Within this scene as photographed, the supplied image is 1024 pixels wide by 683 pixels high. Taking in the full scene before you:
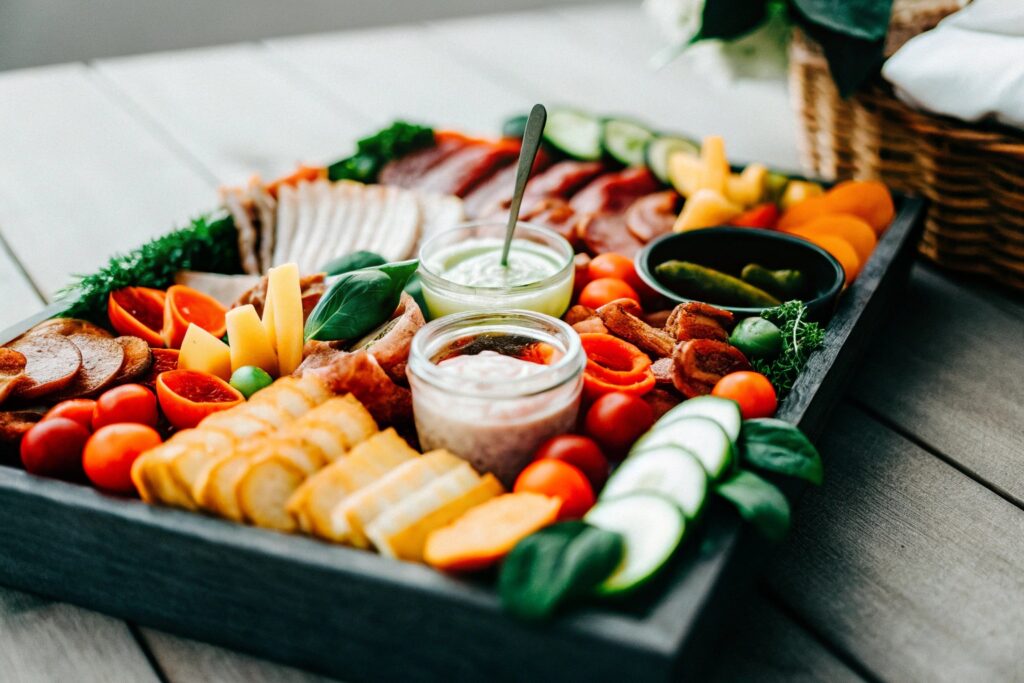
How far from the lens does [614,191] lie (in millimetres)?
2635

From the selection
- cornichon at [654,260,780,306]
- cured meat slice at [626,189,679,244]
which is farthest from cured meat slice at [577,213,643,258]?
cornichon at [654,260,780,306]

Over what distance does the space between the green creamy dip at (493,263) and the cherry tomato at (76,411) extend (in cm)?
74

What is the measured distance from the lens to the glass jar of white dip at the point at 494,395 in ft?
5.06

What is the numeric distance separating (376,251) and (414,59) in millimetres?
2023

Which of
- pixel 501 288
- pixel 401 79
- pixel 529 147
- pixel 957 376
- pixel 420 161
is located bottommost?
pixel 957 376

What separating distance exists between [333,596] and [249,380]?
58 cm

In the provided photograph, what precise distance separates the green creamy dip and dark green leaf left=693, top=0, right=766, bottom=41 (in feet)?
3.53

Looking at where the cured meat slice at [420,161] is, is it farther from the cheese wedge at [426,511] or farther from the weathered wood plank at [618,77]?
the cheese wedge at [426,511]

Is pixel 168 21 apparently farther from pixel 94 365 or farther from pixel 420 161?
pixel 94 365

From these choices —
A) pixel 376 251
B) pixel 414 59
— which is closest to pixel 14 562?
pixel 376 251

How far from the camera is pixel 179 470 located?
1.41 meters

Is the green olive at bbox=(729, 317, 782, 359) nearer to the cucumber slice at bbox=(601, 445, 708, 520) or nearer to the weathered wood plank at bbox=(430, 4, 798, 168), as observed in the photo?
the cucumber slice at bbox=(601, 445, 708, 520)

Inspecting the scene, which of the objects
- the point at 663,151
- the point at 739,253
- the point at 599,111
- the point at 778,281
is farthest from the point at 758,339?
the point at 599,111

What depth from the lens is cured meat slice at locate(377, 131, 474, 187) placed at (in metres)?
2.79
